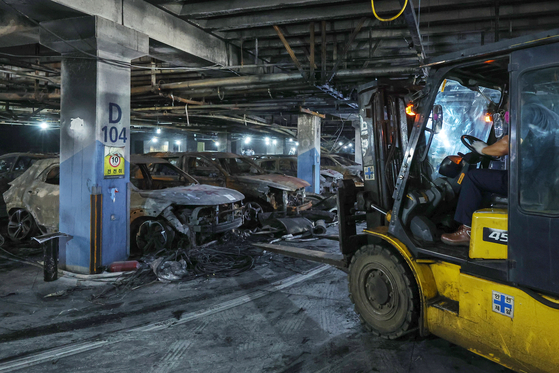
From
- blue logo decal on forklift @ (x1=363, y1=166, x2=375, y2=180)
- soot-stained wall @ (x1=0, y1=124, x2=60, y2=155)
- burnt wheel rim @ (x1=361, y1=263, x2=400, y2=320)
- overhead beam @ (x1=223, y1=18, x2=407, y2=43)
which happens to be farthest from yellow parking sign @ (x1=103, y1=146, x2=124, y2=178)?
soot-stained wall @ (x1=0, y1=124, x2=60, y2=155)

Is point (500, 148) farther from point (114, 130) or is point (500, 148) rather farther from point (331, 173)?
point (331, 173)

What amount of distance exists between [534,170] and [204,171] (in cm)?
826

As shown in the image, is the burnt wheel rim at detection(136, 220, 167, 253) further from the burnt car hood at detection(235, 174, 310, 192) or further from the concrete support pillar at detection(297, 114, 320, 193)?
the concrete support pillar at detection(297, 114, 320, 193)

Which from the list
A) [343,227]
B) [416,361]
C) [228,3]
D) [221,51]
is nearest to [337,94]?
[221,51]

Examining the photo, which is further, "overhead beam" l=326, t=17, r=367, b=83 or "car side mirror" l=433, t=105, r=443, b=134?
"overhead beam" l=326, t=17, r=367, b=83

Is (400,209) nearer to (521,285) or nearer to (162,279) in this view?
(521,285)

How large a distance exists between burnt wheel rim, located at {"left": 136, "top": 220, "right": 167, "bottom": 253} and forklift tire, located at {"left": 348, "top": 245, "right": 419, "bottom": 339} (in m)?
3.95

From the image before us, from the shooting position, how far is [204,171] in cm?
990

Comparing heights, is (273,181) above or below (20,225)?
above

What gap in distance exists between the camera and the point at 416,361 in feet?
10.4

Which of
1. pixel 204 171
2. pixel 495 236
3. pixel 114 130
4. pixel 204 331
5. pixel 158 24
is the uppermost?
pixel 158 24

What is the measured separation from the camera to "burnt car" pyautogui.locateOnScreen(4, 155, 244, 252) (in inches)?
259

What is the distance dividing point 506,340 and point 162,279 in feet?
14.0

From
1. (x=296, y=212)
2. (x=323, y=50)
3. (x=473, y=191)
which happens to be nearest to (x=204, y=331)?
(x=473, y=191)
